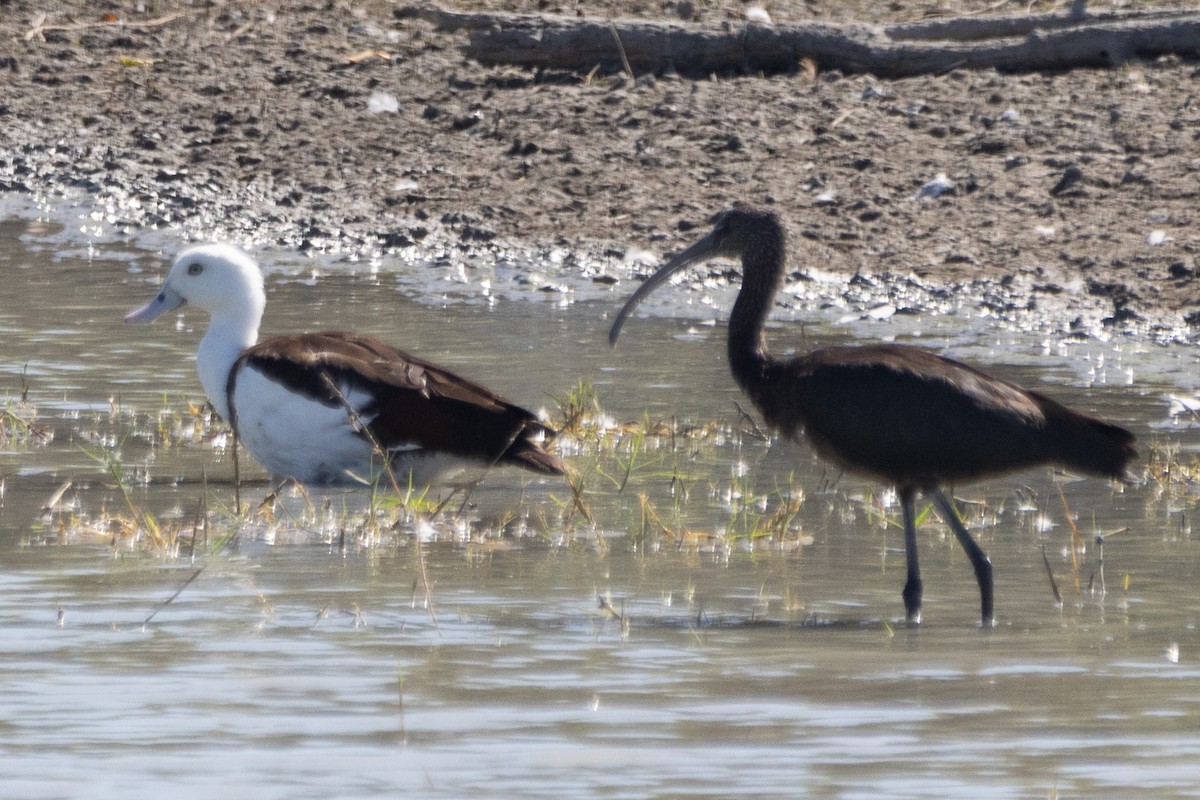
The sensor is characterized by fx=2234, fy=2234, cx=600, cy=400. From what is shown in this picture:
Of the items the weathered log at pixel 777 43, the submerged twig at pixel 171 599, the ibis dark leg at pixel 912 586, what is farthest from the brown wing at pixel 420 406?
the weathered log at pixel 777 43

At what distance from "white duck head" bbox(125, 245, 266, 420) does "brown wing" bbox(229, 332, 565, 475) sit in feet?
1.85

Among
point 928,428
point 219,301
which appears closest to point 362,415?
point 219,301

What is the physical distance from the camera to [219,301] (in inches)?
338

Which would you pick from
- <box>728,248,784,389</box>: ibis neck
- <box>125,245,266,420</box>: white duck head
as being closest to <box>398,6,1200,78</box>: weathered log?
<box>125,245,266,420</box>: white duck head

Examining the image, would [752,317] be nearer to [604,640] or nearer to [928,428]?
[928,428]

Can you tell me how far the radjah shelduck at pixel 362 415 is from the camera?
759 centimetres

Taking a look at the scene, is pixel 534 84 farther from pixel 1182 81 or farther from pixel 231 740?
pixel 231 740

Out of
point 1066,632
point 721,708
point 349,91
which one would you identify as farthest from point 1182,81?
point 721,708

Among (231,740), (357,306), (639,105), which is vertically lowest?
(231,740)

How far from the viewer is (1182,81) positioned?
14.0 meters

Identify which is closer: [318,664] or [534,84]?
[318,664]

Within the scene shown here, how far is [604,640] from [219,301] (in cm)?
357

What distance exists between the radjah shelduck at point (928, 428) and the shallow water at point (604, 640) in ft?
0.95

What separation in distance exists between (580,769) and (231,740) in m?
0.73
